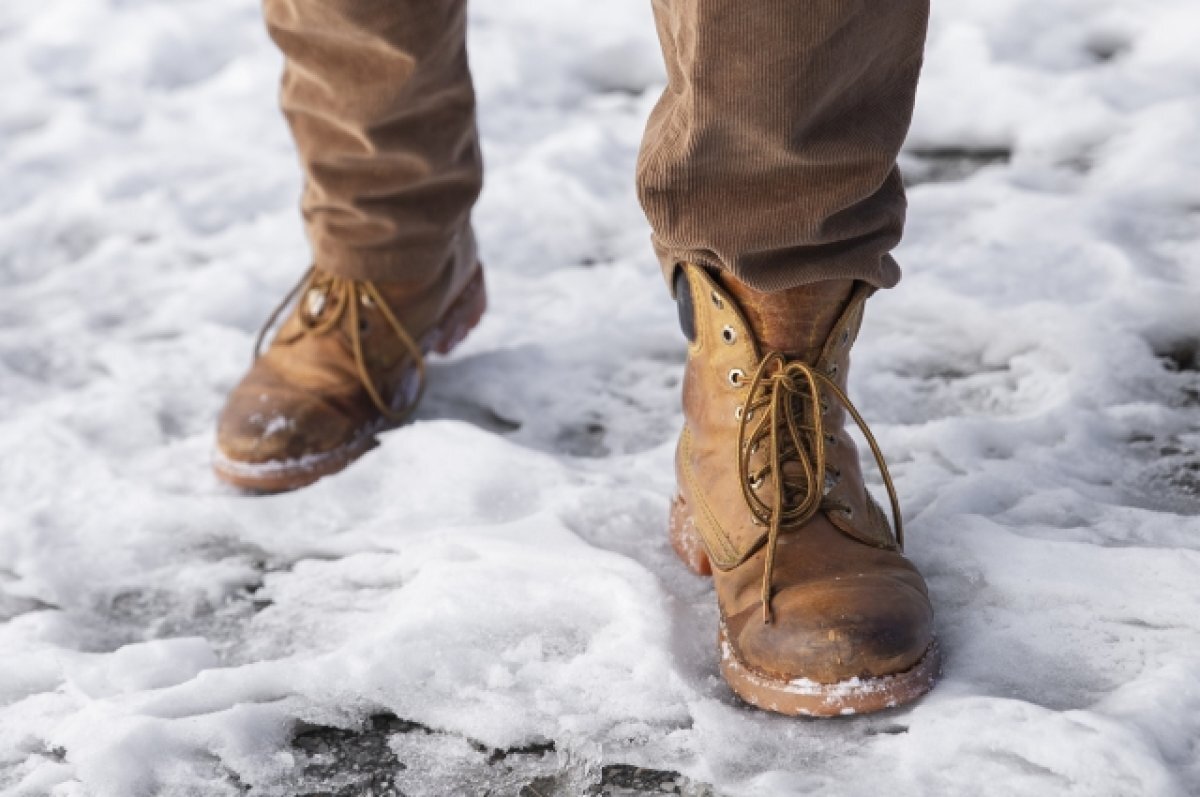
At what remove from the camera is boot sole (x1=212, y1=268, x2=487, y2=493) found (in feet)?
5.13

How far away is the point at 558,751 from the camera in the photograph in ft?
3.64

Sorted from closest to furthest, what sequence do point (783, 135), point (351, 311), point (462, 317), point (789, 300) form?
1. point (783, 135)
2. point (789, 300)
3. point (351, 311)
4. point (462, 317)

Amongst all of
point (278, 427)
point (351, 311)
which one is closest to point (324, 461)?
point (278, 427)

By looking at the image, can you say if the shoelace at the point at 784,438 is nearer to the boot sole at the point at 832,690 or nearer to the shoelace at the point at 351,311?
the boot sole at the point at 832,690

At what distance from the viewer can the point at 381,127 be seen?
155 cm

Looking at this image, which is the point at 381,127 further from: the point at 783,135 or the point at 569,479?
the point at 783,135

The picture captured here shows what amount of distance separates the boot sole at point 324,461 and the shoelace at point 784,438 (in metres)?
0.56

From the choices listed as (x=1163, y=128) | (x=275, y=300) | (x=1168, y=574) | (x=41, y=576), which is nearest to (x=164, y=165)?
(x=275, y=300)

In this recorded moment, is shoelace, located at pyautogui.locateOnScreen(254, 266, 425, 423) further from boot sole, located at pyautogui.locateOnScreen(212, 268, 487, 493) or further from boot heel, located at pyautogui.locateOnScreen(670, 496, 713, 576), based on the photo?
boot heel, located at pyautogui.locateOnScreen(670, 496, 713, 576)

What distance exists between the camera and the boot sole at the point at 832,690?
3.62 ft

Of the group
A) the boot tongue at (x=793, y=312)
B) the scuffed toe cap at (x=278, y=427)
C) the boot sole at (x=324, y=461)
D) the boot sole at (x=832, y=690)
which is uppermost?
the boot tongue at (x=793, y=312)

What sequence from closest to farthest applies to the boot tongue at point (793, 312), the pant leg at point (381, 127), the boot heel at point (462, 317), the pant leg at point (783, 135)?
the pant leg at point (783, 135) → the boot tongue at point (793, 312) → the pant leg at point (381, 127) → the boot heel at point (462, 317)

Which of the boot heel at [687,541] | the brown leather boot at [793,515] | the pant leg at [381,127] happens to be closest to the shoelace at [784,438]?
the brown leather boot at [793,515]

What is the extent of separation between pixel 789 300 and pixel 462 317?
67cm
